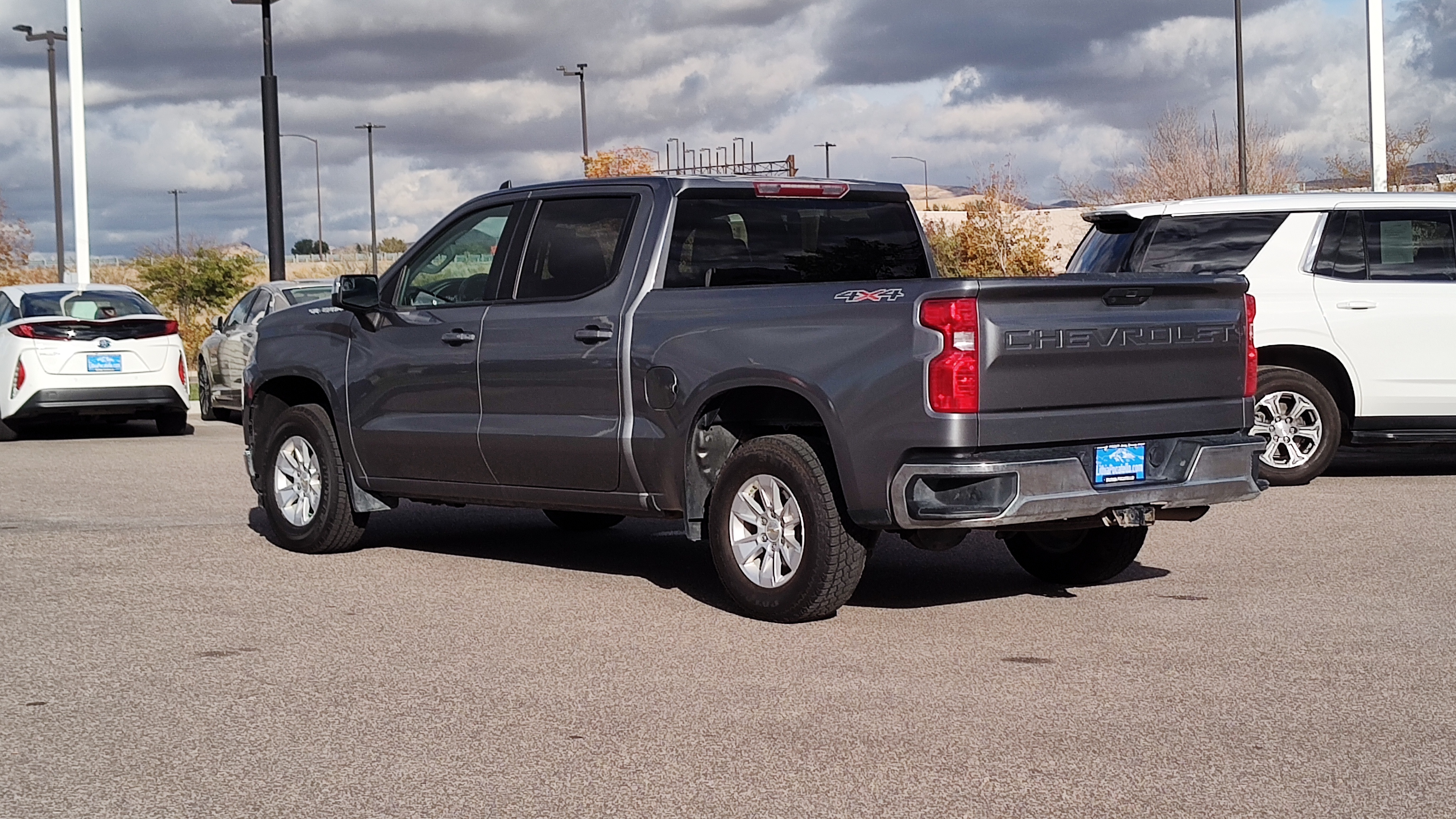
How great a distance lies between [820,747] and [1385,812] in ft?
5.50

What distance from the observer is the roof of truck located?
482 inches

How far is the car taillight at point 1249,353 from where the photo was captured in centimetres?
779

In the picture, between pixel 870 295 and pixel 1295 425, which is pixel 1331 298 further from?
pixel 870 295

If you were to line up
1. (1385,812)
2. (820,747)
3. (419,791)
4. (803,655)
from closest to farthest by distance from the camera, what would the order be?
(1385,812), (419,791), (820,747), (803,655)

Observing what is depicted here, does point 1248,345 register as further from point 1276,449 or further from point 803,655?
point 1276,449

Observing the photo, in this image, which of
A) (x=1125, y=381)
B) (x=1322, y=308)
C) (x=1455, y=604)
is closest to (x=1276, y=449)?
(x=1322, y=308)

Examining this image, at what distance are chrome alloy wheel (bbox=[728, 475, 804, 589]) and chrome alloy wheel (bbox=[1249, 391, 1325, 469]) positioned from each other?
19.1 feet

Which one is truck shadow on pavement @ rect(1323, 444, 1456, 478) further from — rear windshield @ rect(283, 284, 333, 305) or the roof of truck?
rear windshield @ rect(283, 284, 333, 305)

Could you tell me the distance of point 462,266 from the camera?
Result: 9.30 m

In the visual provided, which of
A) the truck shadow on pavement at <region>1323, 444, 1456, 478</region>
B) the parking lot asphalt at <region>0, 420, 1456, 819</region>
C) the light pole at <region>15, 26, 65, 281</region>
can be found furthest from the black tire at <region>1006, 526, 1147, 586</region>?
the light pole at <region>15, 26, 65, 281</region>

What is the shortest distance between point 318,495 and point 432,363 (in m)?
1.32

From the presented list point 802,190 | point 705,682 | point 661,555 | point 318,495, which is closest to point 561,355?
point 802,190

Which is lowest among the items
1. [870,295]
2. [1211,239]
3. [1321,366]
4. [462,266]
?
[1321,366]

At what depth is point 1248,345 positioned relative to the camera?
25.6 feet
